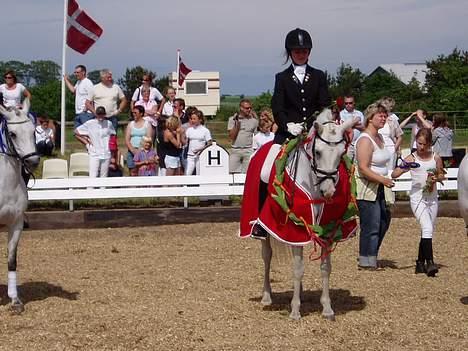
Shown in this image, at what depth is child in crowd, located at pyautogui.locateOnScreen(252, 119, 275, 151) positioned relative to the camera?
52.5 ft

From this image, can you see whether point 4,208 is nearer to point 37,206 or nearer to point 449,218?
point 37,206

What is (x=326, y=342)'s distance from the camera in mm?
7574

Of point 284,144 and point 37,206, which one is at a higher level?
point 284,144

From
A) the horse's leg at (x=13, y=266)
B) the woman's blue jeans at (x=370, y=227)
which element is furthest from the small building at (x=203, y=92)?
the horse's leg at (x=13, y=266)

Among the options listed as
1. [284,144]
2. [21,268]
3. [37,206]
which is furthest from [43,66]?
[284,144]

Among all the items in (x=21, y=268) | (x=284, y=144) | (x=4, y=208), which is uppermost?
(x=284, y=144)

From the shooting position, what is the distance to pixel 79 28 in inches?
856

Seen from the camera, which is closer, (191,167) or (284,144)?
(284,144)

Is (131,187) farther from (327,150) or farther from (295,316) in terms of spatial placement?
(327,150)

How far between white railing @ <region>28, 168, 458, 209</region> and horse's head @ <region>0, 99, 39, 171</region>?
705cm

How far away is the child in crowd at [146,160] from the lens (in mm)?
16469

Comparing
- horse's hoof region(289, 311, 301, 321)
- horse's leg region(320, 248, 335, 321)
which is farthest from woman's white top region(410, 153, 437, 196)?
horse's hoof region(289, 311, 301, 321)

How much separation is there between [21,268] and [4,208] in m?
3.07

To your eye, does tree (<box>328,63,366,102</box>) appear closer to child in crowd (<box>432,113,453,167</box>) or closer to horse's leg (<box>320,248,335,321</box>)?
child in crowd (<box>432,113,453,167</box>)
